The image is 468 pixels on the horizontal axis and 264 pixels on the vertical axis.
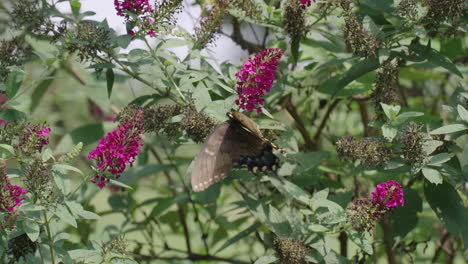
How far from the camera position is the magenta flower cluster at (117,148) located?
4.64 ft

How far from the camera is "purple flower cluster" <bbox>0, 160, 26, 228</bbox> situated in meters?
1.36

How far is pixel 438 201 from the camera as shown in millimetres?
1673

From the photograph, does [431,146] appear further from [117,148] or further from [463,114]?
[117,148]

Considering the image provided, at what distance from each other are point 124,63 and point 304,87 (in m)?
0.80

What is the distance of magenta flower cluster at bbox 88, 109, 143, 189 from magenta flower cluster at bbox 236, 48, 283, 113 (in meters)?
0.32

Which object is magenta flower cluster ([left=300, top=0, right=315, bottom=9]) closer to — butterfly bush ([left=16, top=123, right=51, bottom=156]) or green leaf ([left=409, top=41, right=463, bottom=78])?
green leaf ([left=409, top=41, right=463, bottom=78])

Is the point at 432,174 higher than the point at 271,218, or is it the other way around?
the point at 432,174

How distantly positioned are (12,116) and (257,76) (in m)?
0.78

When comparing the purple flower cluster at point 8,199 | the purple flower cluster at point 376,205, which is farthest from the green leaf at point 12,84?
the purple flower cluster at point 376,205

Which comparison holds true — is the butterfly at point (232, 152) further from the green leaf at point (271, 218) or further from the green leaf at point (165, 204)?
the green leaf at point (165, 204)

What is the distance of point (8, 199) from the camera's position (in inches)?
53.5

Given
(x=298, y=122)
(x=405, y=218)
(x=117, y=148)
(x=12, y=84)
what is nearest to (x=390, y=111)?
(x=405, y=218)

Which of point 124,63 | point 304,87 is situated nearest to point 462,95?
point 304,87

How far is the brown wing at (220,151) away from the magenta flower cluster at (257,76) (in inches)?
3.6
